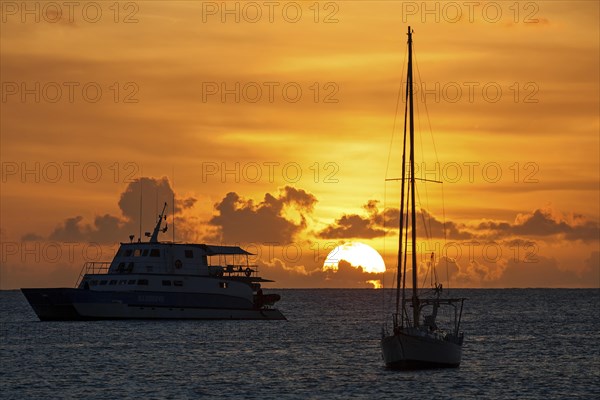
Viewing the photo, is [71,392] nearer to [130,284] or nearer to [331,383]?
[331,383]

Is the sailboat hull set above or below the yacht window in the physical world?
below

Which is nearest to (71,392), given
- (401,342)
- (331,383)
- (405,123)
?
(331,383)

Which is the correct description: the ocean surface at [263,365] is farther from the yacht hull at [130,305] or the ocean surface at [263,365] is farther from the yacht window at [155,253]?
the yacht window at [155,253]

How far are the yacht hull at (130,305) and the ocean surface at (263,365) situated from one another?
1.61 metres

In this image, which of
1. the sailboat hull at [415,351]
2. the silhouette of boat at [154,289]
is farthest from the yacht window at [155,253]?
the sailboat hull at [415,351]

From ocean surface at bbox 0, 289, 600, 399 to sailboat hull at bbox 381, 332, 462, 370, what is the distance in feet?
2.54

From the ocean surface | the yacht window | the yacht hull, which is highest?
the yacht window

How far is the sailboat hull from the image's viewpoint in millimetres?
60531

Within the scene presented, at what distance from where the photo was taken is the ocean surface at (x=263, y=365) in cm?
5812

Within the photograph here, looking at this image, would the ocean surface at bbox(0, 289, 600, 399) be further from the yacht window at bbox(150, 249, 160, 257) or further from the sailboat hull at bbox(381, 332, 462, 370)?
the yacht window at bbox(150, 249, 160, 257)

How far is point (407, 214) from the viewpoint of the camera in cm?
6106

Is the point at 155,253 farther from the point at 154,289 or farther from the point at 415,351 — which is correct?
the point at 415,351

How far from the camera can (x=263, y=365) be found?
2874 inches

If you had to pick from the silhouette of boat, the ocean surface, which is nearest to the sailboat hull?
the ocean surface
